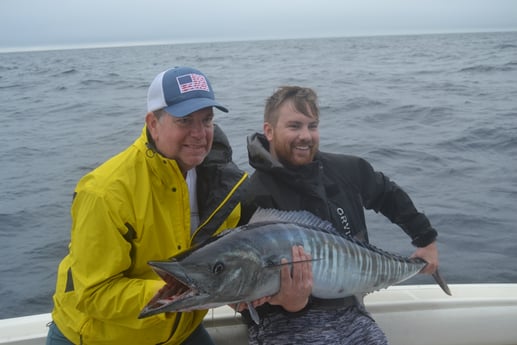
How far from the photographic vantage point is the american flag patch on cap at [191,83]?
2.83 metres

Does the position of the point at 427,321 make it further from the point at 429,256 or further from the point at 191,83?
the point at 191,83

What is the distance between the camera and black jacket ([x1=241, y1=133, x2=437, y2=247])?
135 inches

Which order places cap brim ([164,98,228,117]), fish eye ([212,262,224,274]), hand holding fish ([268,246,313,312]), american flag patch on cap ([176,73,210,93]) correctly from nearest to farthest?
1. fish eye ([212,262,224,274])
2. hand holding fish ([268,246,313,312])
3. cap brim ([164,98,228,117])
4. american flag patch on cap ([176,73,210,93])

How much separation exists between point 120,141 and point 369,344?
11353 mm

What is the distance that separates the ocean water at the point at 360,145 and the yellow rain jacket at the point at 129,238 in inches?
137

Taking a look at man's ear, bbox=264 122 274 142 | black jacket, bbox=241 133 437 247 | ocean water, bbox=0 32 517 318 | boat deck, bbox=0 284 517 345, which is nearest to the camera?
black jacket, bbox=241 133 437 247

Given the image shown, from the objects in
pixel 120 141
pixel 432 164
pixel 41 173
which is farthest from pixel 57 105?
pixel 432 164

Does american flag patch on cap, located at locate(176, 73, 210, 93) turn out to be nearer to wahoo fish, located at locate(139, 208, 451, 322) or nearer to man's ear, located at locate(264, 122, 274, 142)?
wahoo fish, located at locate(139, 208, 451, 322)

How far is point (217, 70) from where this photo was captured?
1219 inches

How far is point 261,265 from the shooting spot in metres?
A: 2.44

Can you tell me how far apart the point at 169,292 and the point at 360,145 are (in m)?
10.1

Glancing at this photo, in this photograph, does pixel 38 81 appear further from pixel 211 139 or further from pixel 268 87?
pixel 211 139

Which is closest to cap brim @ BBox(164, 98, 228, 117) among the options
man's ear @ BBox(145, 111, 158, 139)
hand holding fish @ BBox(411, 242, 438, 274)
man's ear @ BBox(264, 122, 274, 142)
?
man's ear @ BBox(145, 111, 158, 139)

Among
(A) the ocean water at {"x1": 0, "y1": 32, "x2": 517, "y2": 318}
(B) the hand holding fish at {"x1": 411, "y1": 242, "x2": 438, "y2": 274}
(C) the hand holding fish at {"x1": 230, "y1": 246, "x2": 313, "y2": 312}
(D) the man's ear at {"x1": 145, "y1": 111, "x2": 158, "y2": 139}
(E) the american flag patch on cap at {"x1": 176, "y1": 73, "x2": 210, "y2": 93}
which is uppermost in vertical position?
(E) the american flag patch on cap at {"x1": 176, "y1": 73, "x2": 210, "y2": 93}
